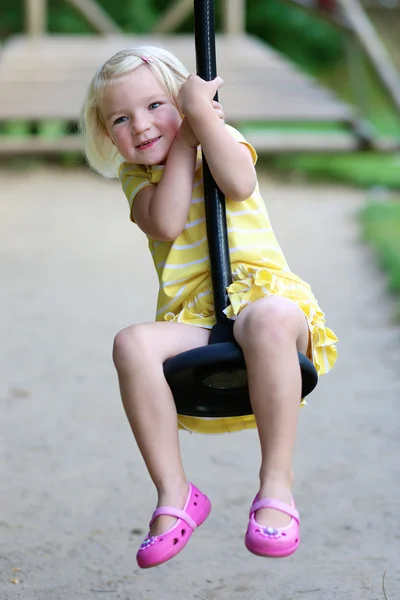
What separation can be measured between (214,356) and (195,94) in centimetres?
50

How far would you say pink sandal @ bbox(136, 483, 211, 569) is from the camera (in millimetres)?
1853

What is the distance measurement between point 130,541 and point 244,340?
1.16 meters

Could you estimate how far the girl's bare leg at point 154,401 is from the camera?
6.22ft

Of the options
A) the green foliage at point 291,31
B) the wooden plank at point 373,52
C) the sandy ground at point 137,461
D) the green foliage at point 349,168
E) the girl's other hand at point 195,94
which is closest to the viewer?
the girl's other hand at point 195,94

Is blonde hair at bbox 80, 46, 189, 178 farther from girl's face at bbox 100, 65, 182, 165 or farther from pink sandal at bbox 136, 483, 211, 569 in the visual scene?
pink sandal at bbox 136, 483, 211, 569

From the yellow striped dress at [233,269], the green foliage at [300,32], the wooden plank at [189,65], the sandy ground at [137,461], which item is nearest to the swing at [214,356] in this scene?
the yellow striped dress at [233,269]

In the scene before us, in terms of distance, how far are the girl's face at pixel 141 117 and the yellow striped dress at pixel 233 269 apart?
6 centimetres

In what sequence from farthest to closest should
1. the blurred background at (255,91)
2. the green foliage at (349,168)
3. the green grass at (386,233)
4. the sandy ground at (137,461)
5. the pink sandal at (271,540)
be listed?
the green foliage at (349,168) < the blurred background at (255,91) < the green grass at (386,233) < the sandy ground at (137,461) < the pink sandal at (271,540)

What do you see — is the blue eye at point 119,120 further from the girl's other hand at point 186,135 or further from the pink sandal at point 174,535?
the pink sandal at point 174,535

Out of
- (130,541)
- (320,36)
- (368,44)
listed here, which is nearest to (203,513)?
(130,541)

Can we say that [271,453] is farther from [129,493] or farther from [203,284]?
[129,493]

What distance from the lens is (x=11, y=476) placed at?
10.6 feet

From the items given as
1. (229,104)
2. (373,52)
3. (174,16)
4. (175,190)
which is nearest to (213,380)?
(175,190)

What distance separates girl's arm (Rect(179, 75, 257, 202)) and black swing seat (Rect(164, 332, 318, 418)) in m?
0.31
